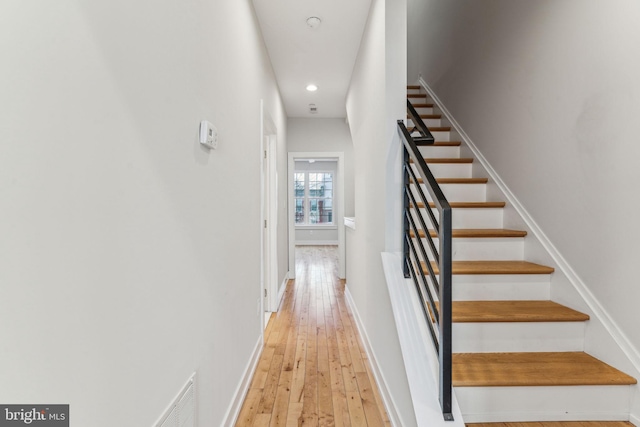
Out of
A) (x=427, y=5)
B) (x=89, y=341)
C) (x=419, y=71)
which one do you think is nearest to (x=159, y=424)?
(x=89, y=341)

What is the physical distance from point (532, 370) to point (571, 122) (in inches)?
54.2

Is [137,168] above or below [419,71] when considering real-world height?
below

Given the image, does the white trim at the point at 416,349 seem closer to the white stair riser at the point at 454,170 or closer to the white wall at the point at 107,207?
the white wall at the point at 107,207

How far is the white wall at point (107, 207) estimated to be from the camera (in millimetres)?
526

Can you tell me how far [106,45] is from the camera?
0.71 metres

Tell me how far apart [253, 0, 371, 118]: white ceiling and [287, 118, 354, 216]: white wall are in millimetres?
940

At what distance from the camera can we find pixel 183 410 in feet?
3.63

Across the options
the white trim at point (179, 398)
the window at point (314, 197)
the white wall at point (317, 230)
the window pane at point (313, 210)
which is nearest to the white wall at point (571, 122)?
the white trim at point (179, 398)

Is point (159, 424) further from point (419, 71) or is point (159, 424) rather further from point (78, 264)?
point (419, 71)

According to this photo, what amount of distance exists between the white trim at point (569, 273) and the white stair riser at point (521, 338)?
0.12m

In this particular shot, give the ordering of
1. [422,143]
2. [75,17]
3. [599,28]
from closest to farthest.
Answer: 1. [75,17]
2. [599,28]
3. [422,143]

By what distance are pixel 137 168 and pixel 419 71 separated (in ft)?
14.1
